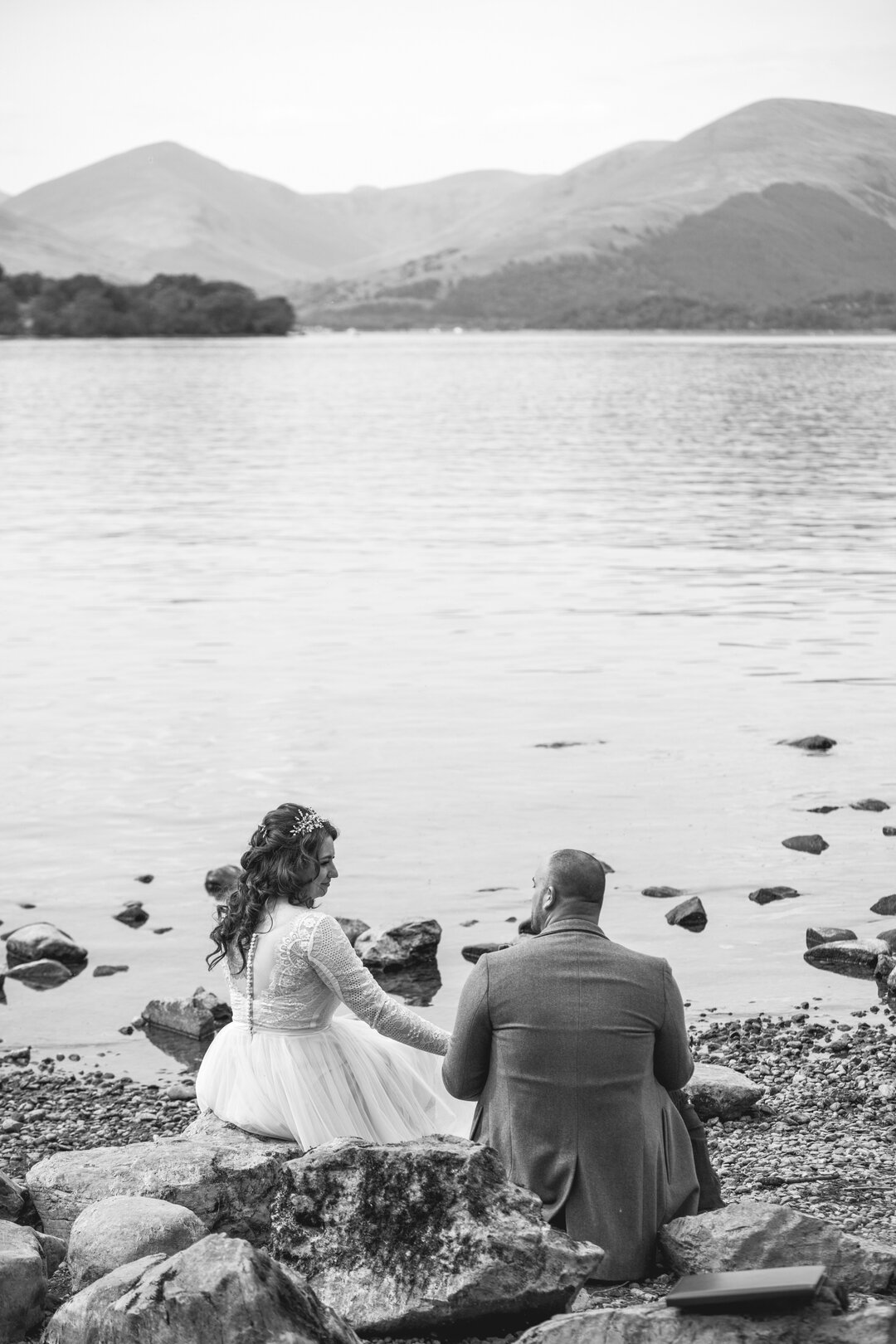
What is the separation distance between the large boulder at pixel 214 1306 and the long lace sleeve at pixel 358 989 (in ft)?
7.94

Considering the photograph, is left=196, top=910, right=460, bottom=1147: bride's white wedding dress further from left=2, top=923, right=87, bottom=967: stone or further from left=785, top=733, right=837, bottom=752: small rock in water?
left=785, top=733, right=837, bottom=752: small rock in water

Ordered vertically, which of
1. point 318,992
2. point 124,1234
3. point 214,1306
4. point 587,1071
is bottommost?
point 124,1234

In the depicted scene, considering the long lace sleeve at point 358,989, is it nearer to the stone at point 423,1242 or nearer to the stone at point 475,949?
the stone at point 423,1242

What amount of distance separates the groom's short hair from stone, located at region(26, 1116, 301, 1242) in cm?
199

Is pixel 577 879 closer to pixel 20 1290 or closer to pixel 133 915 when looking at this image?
pixel 20 1290

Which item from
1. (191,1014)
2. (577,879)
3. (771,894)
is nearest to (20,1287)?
(577,879)

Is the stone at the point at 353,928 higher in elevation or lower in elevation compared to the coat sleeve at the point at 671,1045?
lower

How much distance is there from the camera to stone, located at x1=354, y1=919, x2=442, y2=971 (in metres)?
13.4

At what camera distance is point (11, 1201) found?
27.5 ft

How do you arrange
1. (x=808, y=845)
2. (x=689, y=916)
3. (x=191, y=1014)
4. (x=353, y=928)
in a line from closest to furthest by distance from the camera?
(x=191, y=1014) → (x=353, y=928) → (x=689, y=916) → (x=808, y=845)

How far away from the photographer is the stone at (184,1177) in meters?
7.96

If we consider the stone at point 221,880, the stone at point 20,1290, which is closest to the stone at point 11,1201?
the stone at point 20,1290

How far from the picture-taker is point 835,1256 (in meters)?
6.82

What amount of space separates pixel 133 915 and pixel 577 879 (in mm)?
8573
